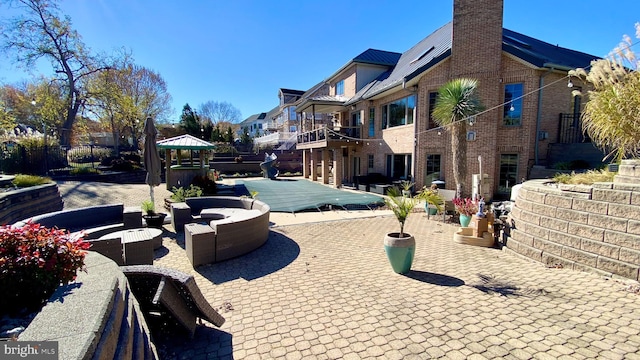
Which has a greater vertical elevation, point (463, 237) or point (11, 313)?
point (11, 313)

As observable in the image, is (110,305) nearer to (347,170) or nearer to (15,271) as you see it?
(15,271)

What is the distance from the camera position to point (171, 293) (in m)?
3.09

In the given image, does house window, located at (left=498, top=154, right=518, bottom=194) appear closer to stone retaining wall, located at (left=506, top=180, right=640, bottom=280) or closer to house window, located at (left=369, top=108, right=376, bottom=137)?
house window, located at (left=369, top=108, right=376, bottom=137)

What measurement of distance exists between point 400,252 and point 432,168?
10.6 m

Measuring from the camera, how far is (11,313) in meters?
2.14

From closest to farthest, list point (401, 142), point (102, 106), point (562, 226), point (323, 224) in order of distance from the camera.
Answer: point (562, 226) → point (323, 224) → point (401, 142) → point (102, 106)

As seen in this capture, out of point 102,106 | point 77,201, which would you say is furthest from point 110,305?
point 102,106

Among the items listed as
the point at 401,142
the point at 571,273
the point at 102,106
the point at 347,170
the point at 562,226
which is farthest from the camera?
the point at 102,106

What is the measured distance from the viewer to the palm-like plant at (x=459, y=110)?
1015 cm

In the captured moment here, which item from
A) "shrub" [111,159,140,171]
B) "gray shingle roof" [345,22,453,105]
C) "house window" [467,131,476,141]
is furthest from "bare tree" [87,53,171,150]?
"house window" [467,131,476,141]

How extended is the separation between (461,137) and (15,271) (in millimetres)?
11379

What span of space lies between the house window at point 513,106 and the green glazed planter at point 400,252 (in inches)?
430

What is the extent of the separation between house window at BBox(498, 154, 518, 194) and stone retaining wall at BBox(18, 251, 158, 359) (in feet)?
48.6

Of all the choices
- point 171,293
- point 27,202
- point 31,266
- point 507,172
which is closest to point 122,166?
point 27,202
